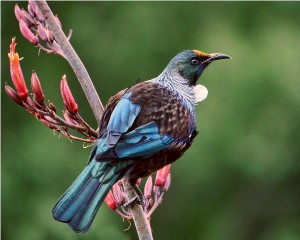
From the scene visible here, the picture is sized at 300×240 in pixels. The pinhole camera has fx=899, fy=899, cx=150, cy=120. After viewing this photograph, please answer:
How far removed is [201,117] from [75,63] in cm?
487

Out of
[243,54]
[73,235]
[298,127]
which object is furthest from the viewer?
[298,127]

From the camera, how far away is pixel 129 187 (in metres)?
3.18

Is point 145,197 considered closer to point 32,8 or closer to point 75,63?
point 75,63

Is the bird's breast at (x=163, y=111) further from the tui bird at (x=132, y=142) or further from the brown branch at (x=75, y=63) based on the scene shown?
the brown branch at (x=75, y=63)

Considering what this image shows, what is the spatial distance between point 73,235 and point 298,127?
12.7ft

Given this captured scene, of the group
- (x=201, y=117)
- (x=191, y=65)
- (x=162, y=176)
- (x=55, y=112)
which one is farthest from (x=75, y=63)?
(x=201, y=117)

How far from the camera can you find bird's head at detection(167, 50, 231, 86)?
12.1 ft

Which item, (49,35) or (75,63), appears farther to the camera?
(49,35)

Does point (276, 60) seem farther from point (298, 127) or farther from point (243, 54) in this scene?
point (298, 127)

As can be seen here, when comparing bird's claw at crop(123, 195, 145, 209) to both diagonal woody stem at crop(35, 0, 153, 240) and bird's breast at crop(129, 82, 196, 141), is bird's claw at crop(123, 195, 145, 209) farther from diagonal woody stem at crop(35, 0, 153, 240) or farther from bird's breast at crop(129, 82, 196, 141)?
bird's breast at crop(129, 82, 196, 141)

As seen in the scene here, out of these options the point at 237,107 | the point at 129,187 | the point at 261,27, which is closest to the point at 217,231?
the point at 237,107

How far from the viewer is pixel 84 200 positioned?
2969 millimetres

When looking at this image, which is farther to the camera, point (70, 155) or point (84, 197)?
point (70, 155)

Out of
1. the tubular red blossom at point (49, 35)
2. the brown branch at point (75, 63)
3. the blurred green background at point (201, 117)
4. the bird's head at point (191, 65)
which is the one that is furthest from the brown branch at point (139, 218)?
the blurred green background at point (201, 117)
